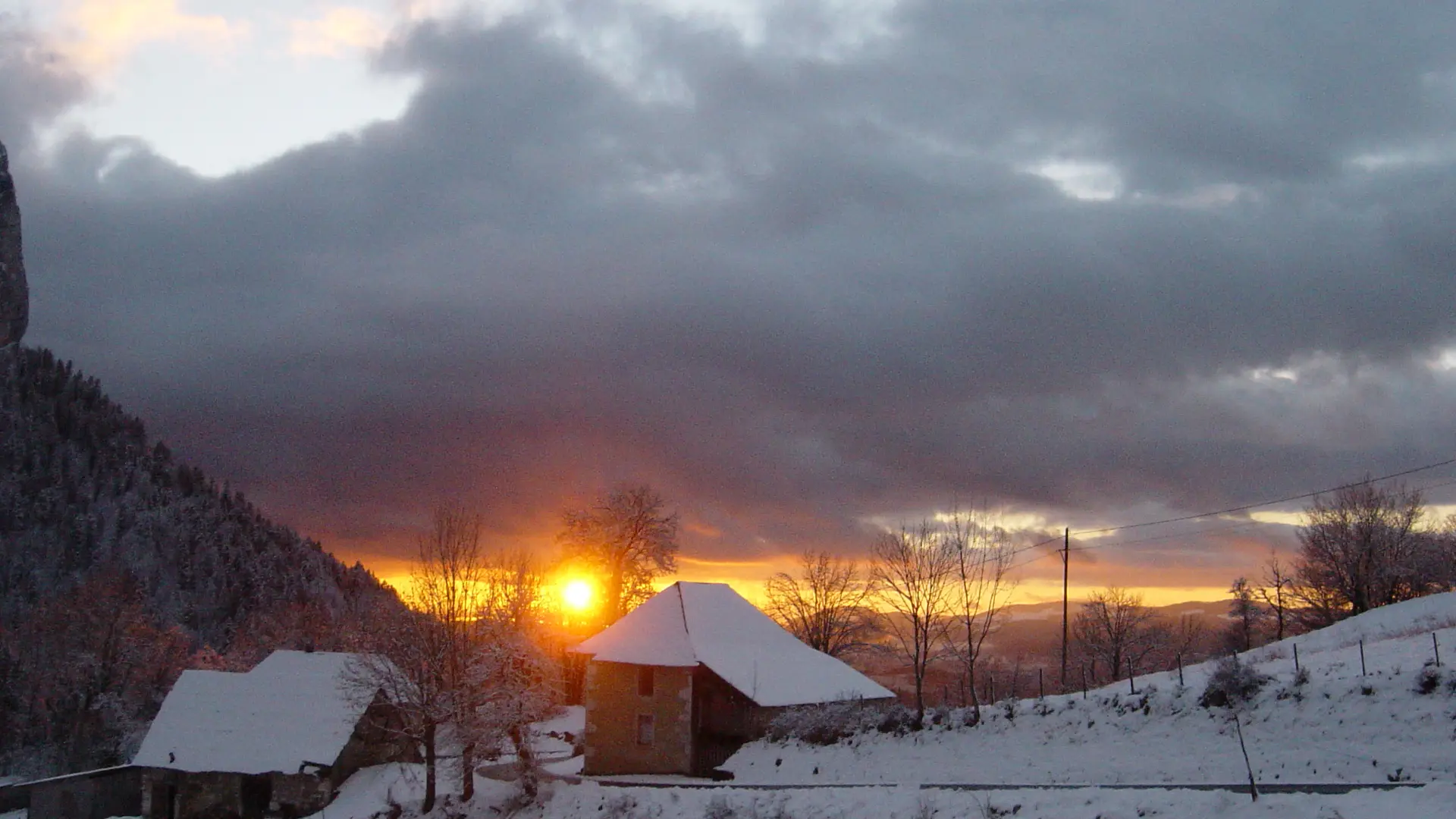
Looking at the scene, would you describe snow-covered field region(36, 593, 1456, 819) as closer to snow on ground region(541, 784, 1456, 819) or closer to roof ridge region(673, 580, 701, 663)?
snow on ground region(541, 784, 1456, 819)

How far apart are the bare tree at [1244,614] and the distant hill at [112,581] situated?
2926 inches

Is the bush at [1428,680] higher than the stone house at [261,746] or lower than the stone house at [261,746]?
higher

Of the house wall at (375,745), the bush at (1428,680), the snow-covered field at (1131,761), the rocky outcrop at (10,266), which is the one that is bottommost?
the house wall at (375,745)

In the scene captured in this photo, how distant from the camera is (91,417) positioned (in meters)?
189

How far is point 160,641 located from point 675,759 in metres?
60.2

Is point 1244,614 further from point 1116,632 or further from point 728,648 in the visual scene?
point 728,648

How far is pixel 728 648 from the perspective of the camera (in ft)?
152

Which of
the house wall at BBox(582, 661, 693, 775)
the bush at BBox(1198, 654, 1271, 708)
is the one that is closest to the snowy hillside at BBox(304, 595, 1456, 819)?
the bush at BBox(1198, 654, 1271, 708)

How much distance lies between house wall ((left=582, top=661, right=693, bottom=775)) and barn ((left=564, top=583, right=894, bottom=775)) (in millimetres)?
34

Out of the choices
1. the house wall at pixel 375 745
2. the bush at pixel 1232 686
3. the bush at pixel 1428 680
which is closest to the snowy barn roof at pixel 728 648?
the house wall at pixel 375 745

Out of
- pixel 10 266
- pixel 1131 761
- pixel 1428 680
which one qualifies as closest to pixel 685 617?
pixel 1131 761

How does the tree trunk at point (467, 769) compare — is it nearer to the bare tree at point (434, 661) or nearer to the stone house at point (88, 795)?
the bare tree at point (434, 661)

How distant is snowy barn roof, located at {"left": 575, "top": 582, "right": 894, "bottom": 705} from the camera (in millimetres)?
43469

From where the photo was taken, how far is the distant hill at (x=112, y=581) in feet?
250
